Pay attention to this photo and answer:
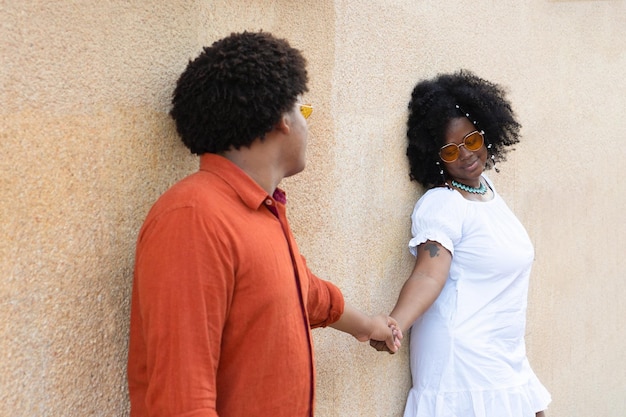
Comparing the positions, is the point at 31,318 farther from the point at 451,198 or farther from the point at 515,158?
the point at 515,158

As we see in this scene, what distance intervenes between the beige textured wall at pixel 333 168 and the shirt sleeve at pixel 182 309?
27 centimetres

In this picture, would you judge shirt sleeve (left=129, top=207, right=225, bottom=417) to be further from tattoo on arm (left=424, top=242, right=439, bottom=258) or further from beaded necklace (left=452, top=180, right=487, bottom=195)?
beaded necklace (left=452, top=180, right=487, bottom=195)

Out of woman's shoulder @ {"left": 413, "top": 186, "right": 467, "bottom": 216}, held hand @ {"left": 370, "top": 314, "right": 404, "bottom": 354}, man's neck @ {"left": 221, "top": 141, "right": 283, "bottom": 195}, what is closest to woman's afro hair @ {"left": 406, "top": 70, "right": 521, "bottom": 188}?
woman's shoulder @ {"left": 413, "top": 186, "right": 467, "bottom": 216}

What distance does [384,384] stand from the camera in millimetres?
2996

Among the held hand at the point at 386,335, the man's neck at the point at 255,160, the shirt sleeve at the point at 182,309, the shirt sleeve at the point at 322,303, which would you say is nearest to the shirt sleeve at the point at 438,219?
the held hand at the point at 386,335

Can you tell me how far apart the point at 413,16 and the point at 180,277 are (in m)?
2.10

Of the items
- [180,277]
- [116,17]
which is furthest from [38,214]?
[116,17]

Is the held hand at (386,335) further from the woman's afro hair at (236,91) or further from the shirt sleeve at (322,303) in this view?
the woman's afro hair at (236,91)

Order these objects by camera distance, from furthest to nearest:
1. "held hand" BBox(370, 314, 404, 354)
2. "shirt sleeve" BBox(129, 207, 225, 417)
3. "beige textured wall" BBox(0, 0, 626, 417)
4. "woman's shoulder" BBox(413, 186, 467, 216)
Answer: "woman's shoulder" BBox(413, 186, 467, 216) → "held hand" BBox(370, 314, 404, 354) → "beige textured wall" BBox(0, 0, 626, 417) → "shirt sleeve" BBox(129, 207, 225, 417)

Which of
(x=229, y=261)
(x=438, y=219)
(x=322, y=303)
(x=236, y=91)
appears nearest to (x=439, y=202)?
(x=438, y=219)

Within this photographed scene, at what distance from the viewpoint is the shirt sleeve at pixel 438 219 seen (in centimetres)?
287

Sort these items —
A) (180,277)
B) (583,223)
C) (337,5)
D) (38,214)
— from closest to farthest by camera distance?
(180,277) < (38,214) < (337,5) < (583,223)

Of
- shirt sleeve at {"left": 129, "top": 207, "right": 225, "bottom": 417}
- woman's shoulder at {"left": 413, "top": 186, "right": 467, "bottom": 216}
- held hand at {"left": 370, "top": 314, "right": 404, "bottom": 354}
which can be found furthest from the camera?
woman's shoulder at {"left": 413, "top": 186, "right": 467, "bottom": 216}

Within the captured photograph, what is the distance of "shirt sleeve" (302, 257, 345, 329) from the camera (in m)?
2.13
